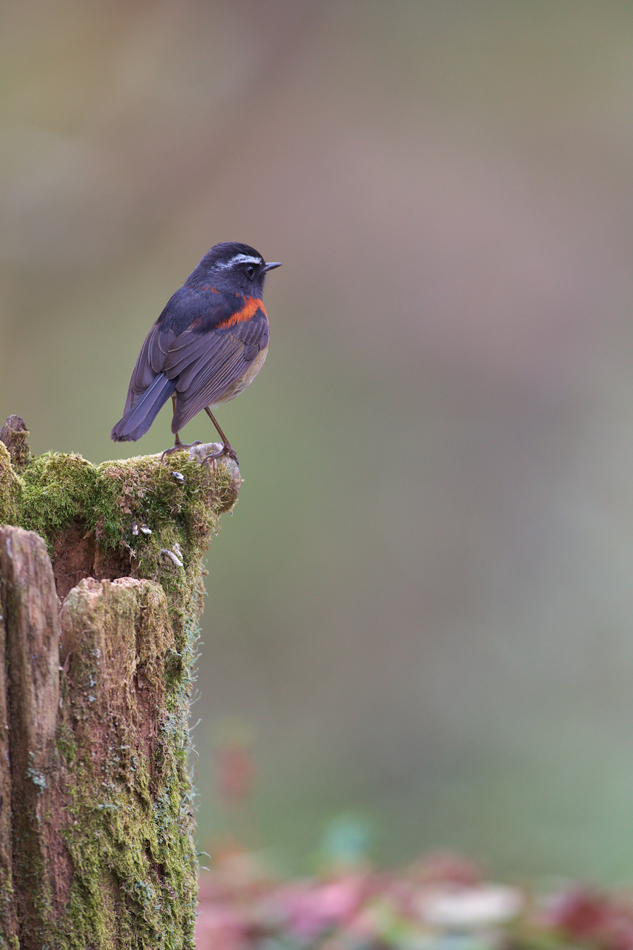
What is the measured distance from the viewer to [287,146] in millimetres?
11203

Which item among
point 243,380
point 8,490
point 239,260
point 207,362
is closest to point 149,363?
point 207,362

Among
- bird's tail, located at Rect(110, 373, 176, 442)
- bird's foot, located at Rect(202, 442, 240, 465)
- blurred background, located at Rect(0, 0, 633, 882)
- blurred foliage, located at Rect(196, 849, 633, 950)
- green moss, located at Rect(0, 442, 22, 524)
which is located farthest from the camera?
blurred background, located at Rect(0, 0, 633, 882)

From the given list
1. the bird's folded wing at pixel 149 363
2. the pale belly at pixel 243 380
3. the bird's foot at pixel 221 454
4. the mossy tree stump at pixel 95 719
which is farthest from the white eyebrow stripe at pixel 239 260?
the mossy tree stump at pixel 95 719

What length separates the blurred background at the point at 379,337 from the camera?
9.80 m

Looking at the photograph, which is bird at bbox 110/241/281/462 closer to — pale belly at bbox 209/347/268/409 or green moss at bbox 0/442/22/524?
pale belly at bbox 209/347/268/409

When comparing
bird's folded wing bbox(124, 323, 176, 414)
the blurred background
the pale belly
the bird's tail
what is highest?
the blurred background

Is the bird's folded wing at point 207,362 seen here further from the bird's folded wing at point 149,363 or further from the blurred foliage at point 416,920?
the blurred foliage at point 416,920

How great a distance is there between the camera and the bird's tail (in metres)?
2.99

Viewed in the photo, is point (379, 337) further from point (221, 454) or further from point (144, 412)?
point (221, 454)

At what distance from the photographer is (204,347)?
3.80m

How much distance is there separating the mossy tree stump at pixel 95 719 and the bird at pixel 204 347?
23.3 inches

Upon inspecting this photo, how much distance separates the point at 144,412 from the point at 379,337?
7.94 m

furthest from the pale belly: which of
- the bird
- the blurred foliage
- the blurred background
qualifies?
the blurred background

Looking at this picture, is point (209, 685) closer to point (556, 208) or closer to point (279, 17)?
point (556, 208)
